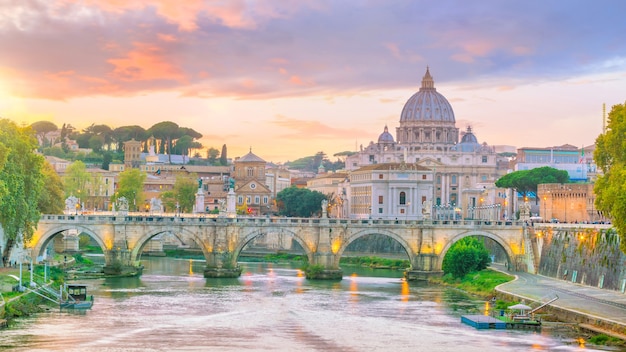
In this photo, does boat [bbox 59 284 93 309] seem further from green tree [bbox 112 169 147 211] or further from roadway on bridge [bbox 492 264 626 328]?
green tree [bbox 112 169 147 211]

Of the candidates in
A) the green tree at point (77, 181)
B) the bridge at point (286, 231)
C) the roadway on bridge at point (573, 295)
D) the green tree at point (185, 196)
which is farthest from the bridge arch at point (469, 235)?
the green tree at point (77, 181)

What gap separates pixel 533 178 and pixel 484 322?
262ft

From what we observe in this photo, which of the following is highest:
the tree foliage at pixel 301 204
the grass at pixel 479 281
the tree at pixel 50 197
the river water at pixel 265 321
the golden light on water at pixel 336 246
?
the tree foliage at pixel 301 204

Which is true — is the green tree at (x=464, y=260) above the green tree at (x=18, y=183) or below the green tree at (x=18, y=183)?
below

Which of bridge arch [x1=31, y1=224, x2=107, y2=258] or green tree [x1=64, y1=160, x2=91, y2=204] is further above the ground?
green tree [x1=64, y1=160, x2=91, y2=204]

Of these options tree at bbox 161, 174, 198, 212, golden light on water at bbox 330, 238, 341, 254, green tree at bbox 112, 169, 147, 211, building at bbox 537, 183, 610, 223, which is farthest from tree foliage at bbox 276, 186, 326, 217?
golden light on water at bbox 330, 238, 341, 254

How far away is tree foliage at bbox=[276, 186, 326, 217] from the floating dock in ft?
360

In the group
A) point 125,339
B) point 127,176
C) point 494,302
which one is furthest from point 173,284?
point 127,176

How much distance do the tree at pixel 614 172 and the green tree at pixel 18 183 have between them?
32.9 meters

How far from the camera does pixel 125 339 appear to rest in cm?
5612

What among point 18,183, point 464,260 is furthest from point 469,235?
point 18,183

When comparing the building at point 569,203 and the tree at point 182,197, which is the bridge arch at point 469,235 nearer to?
the building at point 569,203

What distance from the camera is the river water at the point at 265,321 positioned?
180ft

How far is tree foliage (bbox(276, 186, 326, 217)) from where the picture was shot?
173000mm
